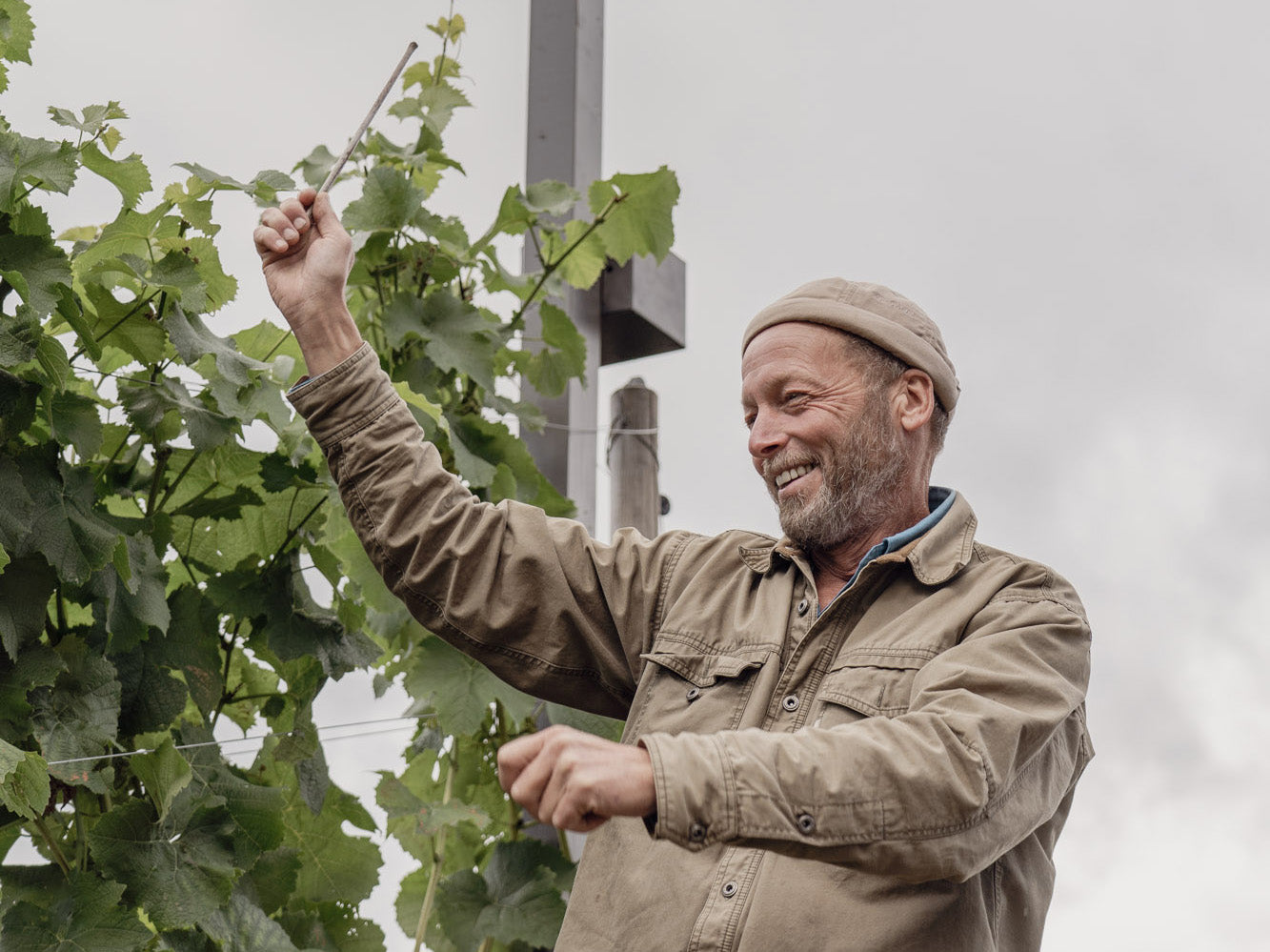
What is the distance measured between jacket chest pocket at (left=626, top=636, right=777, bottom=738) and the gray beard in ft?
0.57

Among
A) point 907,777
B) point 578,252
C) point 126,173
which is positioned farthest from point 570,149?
point 907,777

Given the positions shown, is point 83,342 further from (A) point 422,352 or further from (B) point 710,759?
(B) point 710,759

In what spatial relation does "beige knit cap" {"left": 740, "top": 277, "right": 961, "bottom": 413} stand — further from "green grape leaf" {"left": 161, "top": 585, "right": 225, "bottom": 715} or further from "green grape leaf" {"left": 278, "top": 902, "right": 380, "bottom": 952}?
"green grape leaf" {"left": 278, "top": 902, "right": 380, "bottom": 952}

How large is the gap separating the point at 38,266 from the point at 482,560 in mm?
592

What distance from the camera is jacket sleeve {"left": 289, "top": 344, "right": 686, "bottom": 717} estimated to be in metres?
1.73

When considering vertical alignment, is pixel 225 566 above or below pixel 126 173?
below

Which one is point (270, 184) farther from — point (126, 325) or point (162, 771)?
point (162, 771)

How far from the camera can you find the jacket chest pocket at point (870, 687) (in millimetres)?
1560

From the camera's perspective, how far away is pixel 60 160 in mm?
1804

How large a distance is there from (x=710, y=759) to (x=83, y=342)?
41.0 inches

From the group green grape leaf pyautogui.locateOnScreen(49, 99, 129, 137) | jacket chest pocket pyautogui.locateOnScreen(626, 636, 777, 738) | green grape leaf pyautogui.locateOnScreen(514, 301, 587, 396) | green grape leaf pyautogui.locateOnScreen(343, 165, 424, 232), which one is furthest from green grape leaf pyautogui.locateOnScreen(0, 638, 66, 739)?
green grape leaf pyautogui.locateOnScreen(514, 301, 587, 396)

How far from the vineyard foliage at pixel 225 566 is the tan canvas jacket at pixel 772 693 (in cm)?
36

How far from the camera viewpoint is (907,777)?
1.29 meters

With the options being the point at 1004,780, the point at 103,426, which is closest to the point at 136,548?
the point at 103,426
